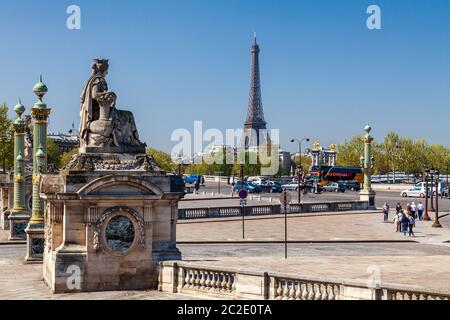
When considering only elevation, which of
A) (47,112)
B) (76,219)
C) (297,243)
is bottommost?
(297,243)

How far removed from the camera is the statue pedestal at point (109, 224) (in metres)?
20.6

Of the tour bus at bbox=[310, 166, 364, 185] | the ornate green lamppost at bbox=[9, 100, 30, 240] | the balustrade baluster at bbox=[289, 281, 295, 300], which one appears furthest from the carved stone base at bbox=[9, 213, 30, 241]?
the tour bus at bbox=[310, 166, 364, 185]

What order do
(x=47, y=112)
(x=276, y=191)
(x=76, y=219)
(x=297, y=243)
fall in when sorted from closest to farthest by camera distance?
(x=76, y=219), (x=47, y=112), (x=297, y=243), (x=276, y=191)

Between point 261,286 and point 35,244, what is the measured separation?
498 inches

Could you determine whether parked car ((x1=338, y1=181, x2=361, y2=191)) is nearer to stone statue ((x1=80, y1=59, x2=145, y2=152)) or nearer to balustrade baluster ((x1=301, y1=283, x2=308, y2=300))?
stone statue ((x1=80, y1=59, x2=145, y2=152))

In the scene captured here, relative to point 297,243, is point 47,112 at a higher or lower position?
higher

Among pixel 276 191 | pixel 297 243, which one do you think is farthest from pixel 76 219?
pixel 276 191

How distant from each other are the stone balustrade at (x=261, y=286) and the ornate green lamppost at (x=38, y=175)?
351 inches

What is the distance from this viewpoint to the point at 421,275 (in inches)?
976

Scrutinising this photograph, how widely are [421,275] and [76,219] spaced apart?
453 inches

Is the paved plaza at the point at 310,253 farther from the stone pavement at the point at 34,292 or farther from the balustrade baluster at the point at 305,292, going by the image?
the balustrade baluster at the point at 305,292

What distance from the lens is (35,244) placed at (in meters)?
28.3

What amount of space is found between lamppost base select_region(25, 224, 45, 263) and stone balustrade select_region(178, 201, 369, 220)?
22.4 metres
